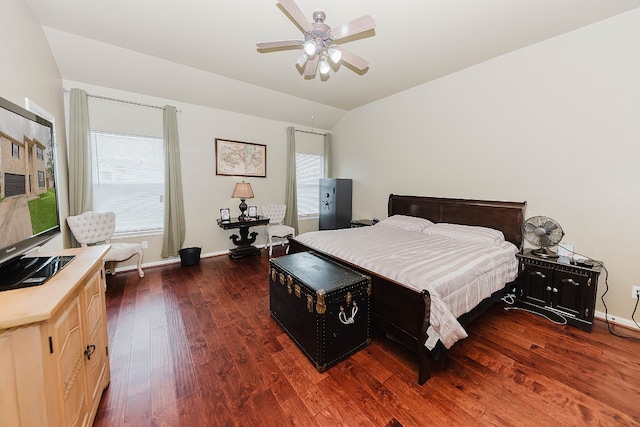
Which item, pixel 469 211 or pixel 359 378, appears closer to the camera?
pixel 359 378

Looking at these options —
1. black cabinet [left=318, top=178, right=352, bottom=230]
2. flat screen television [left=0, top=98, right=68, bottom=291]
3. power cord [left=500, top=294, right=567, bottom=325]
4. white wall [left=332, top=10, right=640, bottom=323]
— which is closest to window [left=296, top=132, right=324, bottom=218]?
black cabinet [left=318, top=178, right=352, bottom=230]

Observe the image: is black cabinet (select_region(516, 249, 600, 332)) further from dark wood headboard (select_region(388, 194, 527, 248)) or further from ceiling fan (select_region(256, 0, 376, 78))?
ceiling fan (select_region(256, 0, 376, 78))

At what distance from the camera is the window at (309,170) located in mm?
5684

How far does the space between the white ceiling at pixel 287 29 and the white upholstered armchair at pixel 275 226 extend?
7.90 feet

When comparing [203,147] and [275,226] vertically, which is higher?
[203,147]

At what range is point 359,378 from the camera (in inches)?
72.2

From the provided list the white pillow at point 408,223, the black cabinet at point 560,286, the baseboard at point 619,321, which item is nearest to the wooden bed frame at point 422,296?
the white pillow at point 408,223

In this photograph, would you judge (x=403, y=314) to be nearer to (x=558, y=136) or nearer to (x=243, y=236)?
(x=558, y=136)

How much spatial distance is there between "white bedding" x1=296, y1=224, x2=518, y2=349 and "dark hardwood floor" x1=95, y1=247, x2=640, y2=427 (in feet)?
1.23

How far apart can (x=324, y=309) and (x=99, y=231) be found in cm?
342

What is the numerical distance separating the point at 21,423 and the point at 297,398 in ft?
4.15

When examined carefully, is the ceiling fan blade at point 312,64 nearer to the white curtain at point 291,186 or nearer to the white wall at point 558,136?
the white wall at point 558,136

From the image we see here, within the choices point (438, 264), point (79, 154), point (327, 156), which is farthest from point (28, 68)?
point (327, 156)

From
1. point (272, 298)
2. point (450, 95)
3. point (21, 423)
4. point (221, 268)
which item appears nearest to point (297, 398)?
point (272, 298)
